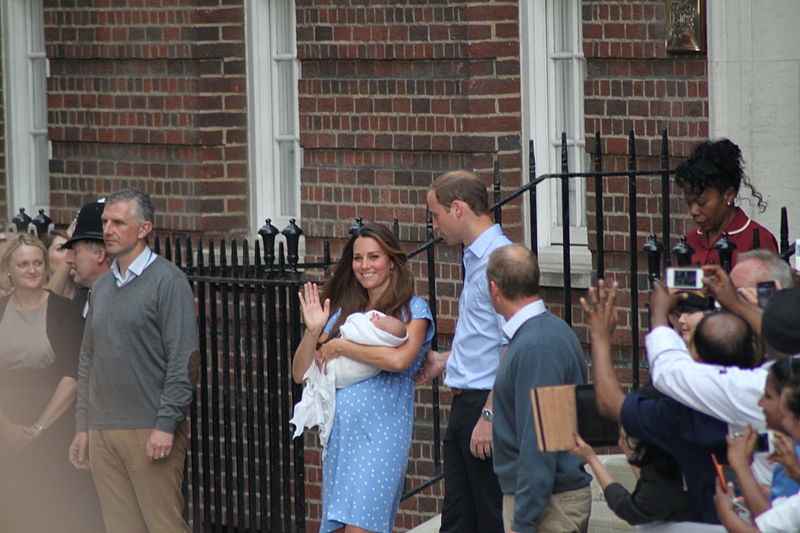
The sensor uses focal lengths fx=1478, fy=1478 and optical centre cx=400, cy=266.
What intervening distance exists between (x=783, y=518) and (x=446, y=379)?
2.34m

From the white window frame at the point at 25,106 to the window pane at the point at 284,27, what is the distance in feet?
8.23

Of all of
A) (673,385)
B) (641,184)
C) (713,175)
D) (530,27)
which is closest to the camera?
(673,385)

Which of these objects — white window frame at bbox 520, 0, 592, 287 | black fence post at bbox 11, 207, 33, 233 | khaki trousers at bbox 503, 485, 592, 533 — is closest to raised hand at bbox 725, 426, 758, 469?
khaki trousers at bbox 503, 485, 592, 533

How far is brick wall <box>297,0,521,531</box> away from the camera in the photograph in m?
8.83

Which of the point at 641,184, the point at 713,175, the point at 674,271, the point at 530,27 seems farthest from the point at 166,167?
the point at 674,271

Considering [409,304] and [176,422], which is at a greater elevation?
[409,304]

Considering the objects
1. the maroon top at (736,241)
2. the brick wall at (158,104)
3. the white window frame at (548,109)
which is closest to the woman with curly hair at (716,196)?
the maroon top at (736,241)

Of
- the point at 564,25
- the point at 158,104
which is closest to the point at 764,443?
the point at 564,25

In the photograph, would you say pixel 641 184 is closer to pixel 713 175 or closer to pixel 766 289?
pixel 713 175

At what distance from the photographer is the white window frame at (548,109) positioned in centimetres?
876

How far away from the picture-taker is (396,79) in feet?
30.1

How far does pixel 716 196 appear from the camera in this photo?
20.3ft

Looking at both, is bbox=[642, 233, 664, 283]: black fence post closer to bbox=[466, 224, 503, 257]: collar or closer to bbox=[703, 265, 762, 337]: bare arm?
bbox=[466, 224, 503, 257]: collar

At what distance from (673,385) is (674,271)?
0.46 metres
